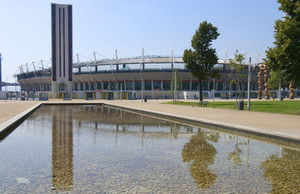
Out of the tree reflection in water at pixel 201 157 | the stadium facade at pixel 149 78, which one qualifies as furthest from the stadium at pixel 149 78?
the tree reflection in water at pixel 201 157

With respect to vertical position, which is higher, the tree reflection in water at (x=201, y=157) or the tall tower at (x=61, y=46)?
the tall tower at (x=61, y=46)

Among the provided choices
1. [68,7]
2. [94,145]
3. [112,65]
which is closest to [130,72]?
[112,65]

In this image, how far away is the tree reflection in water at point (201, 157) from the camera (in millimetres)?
5168

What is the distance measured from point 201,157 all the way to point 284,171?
1940 millimetres

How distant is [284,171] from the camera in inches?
226

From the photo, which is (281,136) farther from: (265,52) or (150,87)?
(150,87)

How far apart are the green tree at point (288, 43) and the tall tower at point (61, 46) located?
206ft

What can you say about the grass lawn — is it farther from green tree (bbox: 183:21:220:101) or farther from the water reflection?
the water reflection

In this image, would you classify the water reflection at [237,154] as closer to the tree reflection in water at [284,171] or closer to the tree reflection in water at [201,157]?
the tree reflection in water at [201,157]

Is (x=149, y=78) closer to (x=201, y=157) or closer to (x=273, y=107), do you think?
(x=273, y=107)

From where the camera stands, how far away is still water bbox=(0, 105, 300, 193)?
15.6 feet

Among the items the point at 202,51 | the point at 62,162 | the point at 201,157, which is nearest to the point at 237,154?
the point at 201,157

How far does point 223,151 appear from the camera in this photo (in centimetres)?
779

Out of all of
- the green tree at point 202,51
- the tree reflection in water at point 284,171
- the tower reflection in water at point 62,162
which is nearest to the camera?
the tree reflection in water at point 284,171
